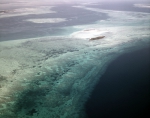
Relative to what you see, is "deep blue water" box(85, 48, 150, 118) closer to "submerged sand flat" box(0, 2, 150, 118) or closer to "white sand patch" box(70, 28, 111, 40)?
"submerged sand flat" box(0, 2, 150, 118)

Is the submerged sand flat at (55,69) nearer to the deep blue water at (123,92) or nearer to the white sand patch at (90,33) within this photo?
the white sand patch at (90,33)

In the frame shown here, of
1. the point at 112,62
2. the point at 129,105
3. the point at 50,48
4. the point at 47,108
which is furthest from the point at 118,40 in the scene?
the point at 47,108

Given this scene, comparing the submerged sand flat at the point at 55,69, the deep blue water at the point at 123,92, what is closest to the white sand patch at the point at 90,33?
the submerged sand flat at the point at 55,69

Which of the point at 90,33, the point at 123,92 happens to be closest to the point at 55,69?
the point at 123,92

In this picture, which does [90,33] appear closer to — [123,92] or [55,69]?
[55,69]

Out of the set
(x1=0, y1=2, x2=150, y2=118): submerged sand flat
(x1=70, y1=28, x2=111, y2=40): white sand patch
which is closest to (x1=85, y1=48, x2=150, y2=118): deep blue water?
(x1=0, y1=2, x2=150, y2=118): submerged sand flat

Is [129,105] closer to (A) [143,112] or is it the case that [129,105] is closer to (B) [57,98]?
(A) [143,112]
